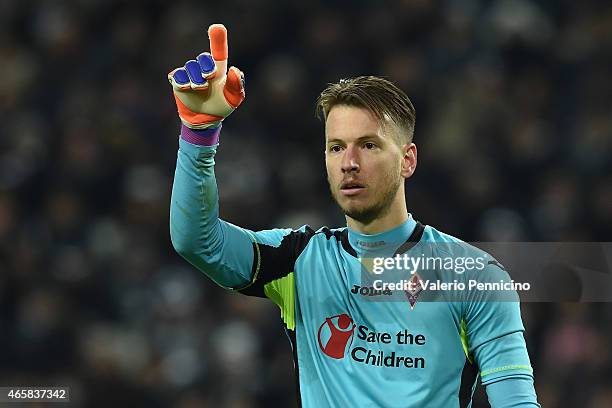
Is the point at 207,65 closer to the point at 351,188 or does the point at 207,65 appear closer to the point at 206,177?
the point at 206,177

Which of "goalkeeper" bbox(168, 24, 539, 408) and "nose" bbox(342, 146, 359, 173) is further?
"nose" bbox(342, 146, 359, 173)

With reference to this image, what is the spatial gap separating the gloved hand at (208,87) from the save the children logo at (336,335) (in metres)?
0.77

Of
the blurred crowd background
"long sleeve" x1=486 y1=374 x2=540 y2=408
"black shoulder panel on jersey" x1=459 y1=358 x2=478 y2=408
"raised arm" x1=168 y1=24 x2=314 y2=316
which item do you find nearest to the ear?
"raised arm" x1=168 y1=24 x2=314 y2=316

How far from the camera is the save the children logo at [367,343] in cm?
329

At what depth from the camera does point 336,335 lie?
3.36 meters

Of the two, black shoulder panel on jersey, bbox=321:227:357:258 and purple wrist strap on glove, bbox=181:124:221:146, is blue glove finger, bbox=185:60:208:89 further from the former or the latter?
black shoulder panel on jersey, bbox=321:227:357:258

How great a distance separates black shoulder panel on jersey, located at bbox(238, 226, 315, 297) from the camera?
11.2ft

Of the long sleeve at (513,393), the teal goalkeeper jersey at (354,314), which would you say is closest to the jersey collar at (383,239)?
the teal goalkeeper jersey at (354,314)

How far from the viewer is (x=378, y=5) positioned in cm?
965

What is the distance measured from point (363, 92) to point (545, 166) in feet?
17.1

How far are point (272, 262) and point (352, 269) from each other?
264mm

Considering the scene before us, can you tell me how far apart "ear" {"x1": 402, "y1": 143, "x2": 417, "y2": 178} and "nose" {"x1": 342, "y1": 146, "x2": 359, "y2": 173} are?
233 mm

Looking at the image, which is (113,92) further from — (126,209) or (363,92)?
(363,92)

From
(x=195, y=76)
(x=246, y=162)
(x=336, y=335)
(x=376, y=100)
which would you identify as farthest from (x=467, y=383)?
(x=246, y=162)
